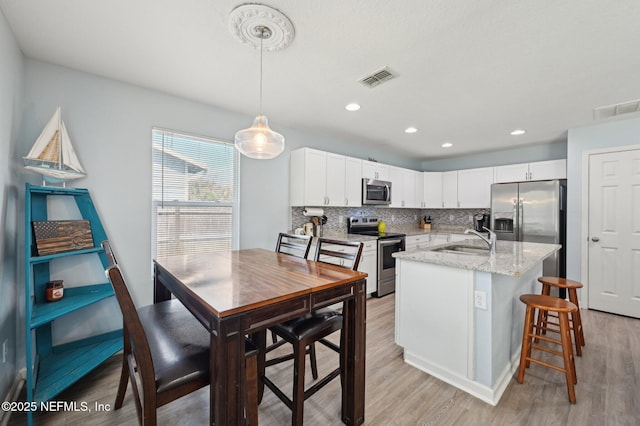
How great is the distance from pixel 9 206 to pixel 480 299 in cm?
333

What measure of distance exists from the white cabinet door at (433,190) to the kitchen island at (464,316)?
126 inches

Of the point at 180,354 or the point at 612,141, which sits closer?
the point at 180,354

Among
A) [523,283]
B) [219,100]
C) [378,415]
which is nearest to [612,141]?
[523,283]

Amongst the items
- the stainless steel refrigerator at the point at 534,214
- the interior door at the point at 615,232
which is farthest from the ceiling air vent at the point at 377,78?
the interior door at the point at 615,232

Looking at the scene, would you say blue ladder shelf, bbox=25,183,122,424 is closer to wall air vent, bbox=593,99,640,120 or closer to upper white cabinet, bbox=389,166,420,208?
upper white cabinet, bbox=389,166,420,208

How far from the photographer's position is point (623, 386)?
1950 mm

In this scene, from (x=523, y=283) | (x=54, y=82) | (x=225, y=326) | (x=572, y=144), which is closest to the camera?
(x=225, y=326)

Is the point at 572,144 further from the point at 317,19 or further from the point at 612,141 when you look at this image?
the point at 317,19

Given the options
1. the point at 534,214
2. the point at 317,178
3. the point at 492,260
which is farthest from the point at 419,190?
the point at 492,260

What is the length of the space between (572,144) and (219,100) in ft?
15.2

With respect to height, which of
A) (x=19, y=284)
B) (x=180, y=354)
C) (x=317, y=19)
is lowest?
(x=180, y=354)

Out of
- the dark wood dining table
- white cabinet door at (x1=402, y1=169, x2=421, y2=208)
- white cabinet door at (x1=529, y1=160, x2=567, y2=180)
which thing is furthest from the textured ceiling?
white cabinet door at (x1=402, y1=169, x2=421, y2=208)

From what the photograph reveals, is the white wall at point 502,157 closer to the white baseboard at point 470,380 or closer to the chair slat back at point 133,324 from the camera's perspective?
the white baseboard at point 470,380

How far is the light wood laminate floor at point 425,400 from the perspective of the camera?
1.64 metres
